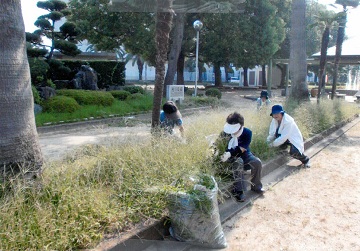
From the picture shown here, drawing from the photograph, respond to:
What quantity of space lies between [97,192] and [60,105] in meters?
11.1

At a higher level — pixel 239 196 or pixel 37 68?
pixel 37 68

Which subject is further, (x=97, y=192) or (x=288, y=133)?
(x=288, y=133)

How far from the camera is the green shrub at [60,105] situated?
1447 cm

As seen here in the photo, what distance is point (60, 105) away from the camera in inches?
573

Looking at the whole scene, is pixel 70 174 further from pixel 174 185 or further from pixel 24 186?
pixel 174 185

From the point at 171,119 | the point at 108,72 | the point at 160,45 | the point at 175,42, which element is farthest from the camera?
the point at 175,42

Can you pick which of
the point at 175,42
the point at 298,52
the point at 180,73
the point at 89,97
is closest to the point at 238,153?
the point at 298,52

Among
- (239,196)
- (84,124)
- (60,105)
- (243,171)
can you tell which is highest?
(243,171)

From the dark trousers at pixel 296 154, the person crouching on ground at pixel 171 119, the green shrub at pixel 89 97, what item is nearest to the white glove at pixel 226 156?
the person crouching on ground at pixel 171 119

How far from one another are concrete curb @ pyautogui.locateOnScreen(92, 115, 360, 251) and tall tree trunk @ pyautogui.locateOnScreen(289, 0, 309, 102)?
199 inches

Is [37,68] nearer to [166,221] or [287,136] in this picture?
[287,136]

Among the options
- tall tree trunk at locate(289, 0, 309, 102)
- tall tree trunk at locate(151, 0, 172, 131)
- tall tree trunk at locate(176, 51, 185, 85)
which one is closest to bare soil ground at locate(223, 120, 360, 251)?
tall tree trunk at locate(151, 0, 172, 131)

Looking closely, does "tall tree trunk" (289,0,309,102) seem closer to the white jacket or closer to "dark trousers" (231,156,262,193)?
the white jacket

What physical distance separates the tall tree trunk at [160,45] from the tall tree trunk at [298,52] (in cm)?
856
